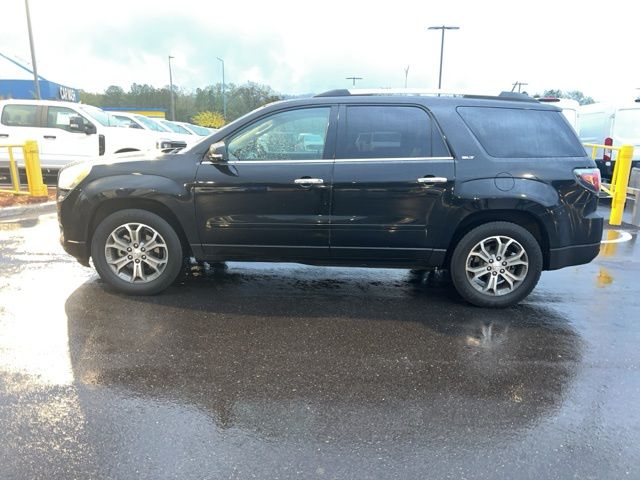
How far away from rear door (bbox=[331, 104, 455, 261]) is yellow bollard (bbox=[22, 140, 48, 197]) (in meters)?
7.72

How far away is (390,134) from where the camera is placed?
449 centimetres

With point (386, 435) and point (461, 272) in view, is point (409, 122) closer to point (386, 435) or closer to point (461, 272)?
point (461, 272)

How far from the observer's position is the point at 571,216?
4465 mm

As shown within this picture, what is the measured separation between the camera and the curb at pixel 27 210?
29.3ft

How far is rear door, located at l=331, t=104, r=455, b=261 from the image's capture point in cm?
440

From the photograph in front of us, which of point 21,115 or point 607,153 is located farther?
point 607,153

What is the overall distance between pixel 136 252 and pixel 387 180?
7.83 feet

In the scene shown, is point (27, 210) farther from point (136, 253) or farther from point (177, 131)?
point (177, 131)

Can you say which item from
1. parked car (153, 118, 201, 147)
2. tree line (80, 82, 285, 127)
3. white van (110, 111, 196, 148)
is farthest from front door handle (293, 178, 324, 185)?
tree line (80, 82, 285, 127)

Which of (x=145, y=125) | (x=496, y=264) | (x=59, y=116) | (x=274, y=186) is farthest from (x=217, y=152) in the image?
(x=145, y=125)

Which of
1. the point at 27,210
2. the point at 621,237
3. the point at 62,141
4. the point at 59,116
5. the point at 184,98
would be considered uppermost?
the point at 184,98

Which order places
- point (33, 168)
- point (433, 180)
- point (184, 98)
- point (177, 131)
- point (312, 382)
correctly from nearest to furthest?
point (312, 382) < point (433, 180) < point (33, 168) < point (177, 131) < point (184, 98)

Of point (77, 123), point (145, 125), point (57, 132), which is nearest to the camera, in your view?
point (77, 123)

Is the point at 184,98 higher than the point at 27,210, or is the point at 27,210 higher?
the point at 184,98
